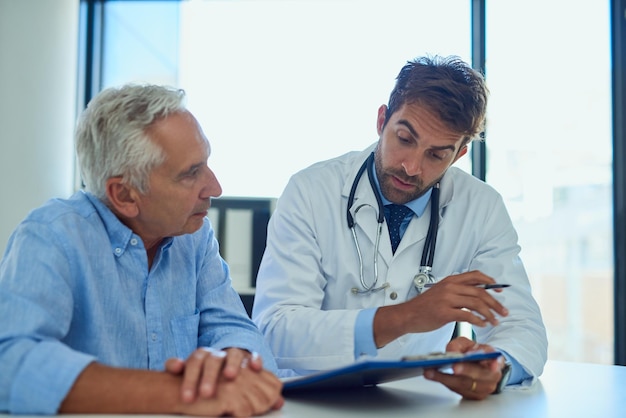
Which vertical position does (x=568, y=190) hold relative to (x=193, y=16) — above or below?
below

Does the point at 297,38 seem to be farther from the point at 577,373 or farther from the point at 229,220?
the point at 577,373

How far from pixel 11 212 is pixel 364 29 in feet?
6.59

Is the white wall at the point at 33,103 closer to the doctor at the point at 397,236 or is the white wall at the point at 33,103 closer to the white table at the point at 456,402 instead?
the doctor at the point at 397,236

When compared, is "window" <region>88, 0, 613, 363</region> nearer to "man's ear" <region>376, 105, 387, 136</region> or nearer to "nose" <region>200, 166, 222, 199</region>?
"man's ear" <region>376, 105, 387, 136</region>

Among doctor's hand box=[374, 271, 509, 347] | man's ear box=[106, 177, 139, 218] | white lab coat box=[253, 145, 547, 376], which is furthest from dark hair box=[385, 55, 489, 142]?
man's ear box=[106, 177, 139, 218]

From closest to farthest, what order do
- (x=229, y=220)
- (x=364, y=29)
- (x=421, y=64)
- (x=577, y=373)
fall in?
1. (x=577, y=373)
2. (x=421, y=64)
3. (x=229, y=220)
4. (x=364, y=29)

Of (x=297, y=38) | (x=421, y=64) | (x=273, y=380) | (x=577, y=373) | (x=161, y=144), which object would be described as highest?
(x=297, y=38)

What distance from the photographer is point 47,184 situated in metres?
3.68

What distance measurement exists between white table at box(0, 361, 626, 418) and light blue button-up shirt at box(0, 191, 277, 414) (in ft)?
0.26

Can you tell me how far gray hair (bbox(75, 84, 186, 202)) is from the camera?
1261 millimetres

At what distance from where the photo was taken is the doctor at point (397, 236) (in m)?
1.55

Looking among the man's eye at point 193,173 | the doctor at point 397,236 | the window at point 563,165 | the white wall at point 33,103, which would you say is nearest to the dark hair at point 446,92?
the doctor at point 397,236

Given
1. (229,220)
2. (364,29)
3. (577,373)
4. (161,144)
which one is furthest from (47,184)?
(577,373)

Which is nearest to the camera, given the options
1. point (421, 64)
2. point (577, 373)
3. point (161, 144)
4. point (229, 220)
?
point (161, 144)
